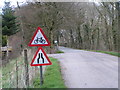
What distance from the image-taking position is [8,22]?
35062 mm

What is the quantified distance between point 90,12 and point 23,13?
14.2 m

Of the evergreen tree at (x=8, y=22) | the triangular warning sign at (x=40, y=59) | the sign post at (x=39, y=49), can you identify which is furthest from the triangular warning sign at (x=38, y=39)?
the evergreen tree at (x=8, y=22)

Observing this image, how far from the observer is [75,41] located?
5406 cm

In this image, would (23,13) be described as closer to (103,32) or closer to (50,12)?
(50,12)

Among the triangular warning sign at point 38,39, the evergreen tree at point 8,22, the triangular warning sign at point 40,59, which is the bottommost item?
the triangular warning sign at point 40,59

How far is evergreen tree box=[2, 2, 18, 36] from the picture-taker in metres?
33.8

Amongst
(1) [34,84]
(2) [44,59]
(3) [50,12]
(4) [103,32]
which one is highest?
(3) [50,12]

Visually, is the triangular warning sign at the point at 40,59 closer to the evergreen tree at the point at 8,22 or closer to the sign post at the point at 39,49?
the sign post at the point at 39,49

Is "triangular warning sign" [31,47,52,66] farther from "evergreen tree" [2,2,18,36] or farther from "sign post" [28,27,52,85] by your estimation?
"evergreen tree" [2,2,18,36]

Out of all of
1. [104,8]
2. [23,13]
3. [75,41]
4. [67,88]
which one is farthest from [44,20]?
[75,41]

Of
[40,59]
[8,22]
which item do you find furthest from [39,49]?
[8,22]

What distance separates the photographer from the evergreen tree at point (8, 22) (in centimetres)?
3381

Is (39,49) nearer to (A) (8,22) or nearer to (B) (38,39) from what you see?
(B) (38,39)

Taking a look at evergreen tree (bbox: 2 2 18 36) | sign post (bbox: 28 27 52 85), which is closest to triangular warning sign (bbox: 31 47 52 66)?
sign post (bbox: 28 27 52 85)
